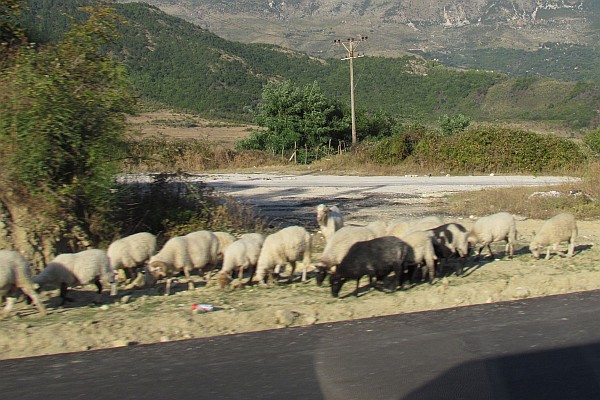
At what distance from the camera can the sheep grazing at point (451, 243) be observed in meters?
11.7

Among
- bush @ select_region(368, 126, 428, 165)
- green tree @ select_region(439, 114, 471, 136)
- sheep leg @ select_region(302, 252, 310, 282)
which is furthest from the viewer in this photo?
green tree @ select_region(439, 114, 471, 136)

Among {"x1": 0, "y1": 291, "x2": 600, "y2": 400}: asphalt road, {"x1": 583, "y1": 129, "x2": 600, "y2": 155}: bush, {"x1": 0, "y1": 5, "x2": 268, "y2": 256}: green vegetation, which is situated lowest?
{"x1": 0, "y1": 291, "x2": 600, "y2": 400}: asphalt road

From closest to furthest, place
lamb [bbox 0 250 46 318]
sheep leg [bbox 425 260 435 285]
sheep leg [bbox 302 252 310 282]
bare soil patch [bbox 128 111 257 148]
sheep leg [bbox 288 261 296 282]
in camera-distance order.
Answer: lamb [bbox 0 250 46 318] < sheep leg [bbox 425 260 435 285] < sheep leg [bbox 302 252 310 282] < sheep leg [bbox 288 261 296 282] < bare soil patch [bbox 128 111 257 148]

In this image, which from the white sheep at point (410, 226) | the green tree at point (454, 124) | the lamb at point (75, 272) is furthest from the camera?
the green tree at point (454, 124)

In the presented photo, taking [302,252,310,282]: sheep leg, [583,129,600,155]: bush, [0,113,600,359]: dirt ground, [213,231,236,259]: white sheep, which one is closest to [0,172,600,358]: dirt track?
[0,113,600,359]: dirt ground

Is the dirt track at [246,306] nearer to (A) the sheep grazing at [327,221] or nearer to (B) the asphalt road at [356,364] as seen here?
(B) the asphalt road at [356,364]

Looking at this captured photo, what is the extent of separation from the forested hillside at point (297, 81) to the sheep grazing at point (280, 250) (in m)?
75.2

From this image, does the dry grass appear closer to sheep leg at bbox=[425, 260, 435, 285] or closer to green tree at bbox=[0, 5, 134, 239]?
sheep leg at bbox=[425, 260, 435, 285]

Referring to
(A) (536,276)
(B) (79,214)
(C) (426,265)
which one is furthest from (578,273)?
(B) (79,214)

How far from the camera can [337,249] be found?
11.1 metres

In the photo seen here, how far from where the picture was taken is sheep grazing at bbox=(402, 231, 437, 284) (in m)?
10.9

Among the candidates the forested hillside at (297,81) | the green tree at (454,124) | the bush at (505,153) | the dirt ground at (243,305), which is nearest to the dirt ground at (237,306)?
the dirt ground at (243,305)

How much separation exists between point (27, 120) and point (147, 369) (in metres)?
5.63

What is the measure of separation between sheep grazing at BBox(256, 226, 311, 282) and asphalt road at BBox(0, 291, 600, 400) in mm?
2043
